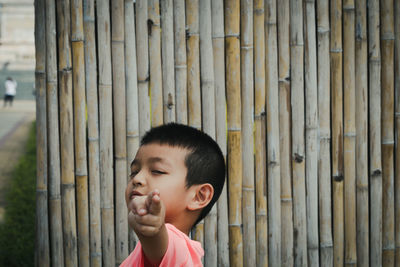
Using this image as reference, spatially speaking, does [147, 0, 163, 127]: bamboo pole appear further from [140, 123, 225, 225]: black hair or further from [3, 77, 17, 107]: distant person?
[3, 77, 17, 107]: distant person

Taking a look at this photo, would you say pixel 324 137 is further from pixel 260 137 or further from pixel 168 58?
pixel 168 58

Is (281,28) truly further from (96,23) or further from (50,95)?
(50,95)

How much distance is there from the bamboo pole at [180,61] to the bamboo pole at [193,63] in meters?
0.02

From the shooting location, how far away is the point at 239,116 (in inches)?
96.1

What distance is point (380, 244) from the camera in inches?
102

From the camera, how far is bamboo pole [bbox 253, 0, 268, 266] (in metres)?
A: 2.42

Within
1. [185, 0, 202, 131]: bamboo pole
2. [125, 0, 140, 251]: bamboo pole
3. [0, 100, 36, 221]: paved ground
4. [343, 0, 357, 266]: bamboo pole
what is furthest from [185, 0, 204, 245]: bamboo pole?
[0, 100, 36, 221]: paved ground

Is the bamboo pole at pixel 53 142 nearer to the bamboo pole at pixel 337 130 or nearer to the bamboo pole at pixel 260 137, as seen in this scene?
the bamboo pole at pixel 260 137

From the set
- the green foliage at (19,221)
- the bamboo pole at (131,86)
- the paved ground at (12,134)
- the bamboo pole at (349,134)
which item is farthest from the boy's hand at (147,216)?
the paved ground at (12,134)

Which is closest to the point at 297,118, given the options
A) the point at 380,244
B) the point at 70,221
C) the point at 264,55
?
the point at 264,55

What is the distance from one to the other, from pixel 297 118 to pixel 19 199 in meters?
3.00

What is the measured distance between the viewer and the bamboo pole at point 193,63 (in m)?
2.38

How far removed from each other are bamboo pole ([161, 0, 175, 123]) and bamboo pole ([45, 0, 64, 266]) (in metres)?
0.52

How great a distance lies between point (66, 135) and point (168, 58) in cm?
63
